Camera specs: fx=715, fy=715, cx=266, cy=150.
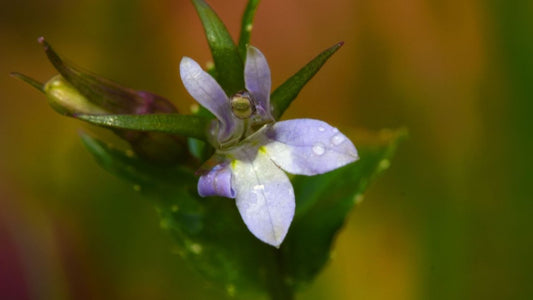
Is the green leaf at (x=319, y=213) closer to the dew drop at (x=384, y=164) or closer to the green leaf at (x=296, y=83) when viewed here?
the dew drop at (x=384, y=164)

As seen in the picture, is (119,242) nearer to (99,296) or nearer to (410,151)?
(99,296)

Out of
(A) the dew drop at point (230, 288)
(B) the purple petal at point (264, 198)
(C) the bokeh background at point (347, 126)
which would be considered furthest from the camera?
(C) the bokeh background at point (347, 126)

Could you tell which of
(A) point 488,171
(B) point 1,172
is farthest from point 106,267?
(A) point 488,171

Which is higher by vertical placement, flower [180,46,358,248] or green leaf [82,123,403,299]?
flower [180,46,358,248]

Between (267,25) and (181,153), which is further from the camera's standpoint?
(267,25)

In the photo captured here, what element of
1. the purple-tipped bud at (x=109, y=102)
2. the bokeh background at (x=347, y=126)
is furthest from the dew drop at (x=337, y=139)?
the bokeh background at (x=347, y=126)

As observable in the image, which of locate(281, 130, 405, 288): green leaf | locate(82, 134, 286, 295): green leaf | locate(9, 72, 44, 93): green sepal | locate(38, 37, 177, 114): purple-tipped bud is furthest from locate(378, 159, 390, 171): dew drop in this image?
locate(9, 72, 44, 93): green sepal

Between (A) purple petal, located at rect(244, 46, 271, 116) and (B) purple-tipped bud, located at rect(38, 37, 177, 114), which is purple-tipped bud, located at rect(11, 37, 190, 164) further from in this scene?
(A) purple petal, located at rect(244, 46, 271, 116)
